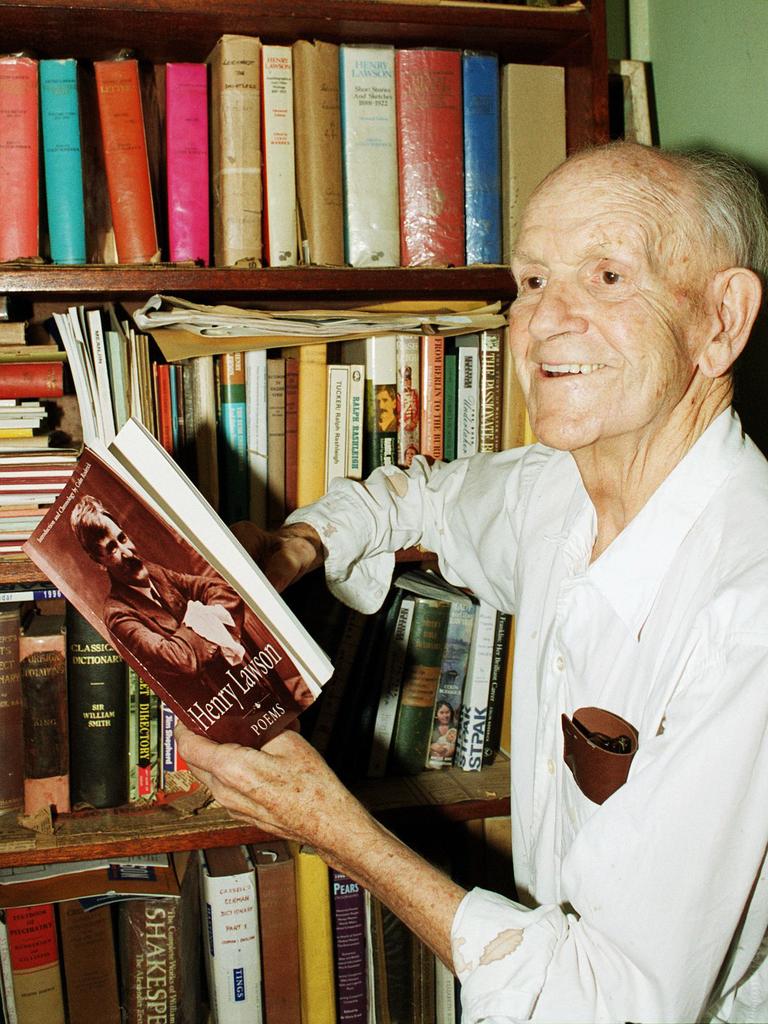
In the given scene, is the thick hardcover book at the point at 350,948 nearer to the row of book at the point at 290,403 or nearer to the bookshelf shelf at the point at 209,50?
the bookshelf shelf at the point at 209,50

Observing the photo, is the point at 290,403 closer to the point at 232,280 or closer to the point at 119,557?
the point at 232,280

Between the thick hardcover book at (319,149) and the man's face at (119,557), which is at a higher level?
the thick hardcover book at (319,149)

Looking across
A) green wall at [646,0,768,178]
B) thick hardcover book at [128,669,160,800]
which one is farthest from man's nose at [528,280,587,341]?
thick hardcover book at [128,669,160,800]

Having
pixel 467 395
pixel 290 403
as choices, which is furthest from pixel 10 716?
pixel 467 395

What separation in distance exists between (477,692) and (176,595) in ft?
2.08

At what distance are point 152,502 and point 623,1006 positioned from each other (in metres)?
0.59

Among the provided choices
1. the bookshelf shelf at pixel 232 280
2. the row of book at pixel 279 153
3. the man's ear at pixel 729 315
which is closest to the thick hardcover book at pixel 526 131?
the row of book at pixel 279 153

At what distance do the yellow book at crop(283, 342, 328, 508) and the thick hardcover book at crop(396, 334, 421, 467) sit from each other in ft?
0.36

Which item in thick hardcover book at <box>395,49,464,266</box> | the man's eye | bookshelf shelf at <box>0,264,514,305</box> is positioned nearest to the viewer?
the man's eye

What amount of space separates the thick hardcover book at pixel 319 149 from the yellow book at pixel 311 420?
0.43ft

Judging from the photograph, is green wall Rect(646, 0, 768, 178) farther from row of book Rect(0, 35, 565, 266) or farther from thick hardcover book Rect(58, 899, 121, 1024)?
thick hardcover book Rect(58, 899, 121, 1024)

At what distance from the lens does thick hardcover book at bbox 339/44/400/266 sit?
1.18 meters

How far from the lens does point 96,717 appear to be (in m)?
1.20

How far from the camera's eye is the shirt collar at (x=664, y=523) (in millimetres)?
864
